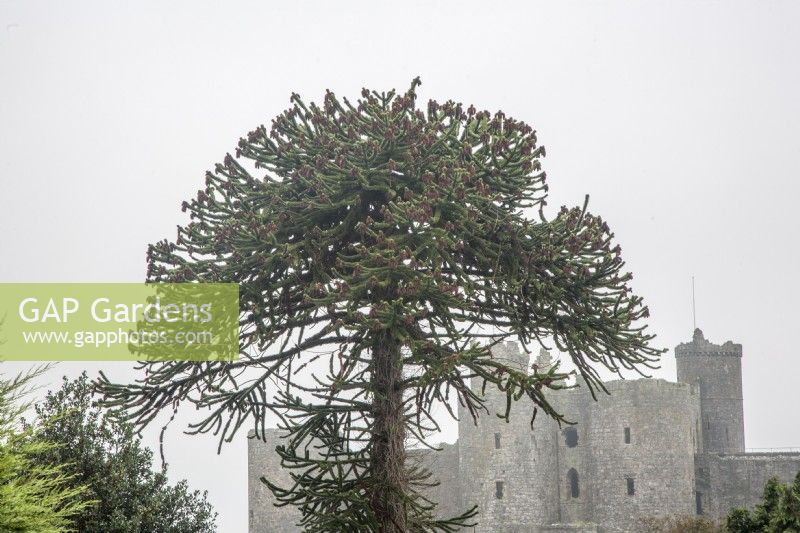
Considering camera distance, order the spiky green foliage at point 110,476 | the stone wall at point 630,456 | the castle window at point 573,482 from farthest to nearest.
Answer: the castle window at point 573,482
the stone wall at point 630,456
the spiky green foliage at point 110,476

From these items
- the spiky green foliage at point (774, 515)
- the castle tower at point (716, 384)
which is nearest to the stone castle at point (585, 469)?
the castle tower at point (716, 384)

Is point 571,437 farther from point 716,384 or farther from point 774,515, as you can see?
point 774,515

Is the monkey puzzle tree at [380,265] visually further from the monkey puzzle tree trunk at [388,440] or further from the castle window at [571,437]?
the castle window at [571,437]

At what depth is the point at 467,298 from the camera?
1558 centimetres

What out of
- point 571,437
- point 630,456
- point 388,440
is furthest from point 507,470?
point 388,440

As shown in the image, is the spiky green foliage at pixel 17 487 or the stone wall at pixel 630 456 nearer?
the spiky green foliage at pixel 17 487

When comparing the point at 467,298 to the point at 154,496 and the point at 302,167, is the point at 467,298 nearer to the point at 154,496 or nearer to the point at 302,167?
the point at 302,167

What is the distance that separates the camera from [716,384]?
2525 inches

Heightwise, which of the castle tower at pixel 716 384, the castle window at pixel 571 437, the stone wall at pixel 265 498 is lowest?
the stone wall at pixel 265 498

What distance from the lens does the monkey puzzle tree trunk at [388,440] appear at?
50.2ft

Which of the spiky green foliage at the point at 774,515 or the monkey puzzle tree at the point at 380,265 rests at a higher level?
the monkey puzzle tree at the point at 380,265

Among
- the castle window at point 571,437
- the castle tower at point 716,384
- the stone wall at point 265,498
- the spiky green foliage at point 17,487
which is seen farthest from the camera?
the castle tower at point 716,384

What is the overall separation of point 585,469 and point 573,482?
2.65ft

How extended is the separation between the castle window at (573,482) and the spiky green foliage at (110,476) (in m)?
29.1
